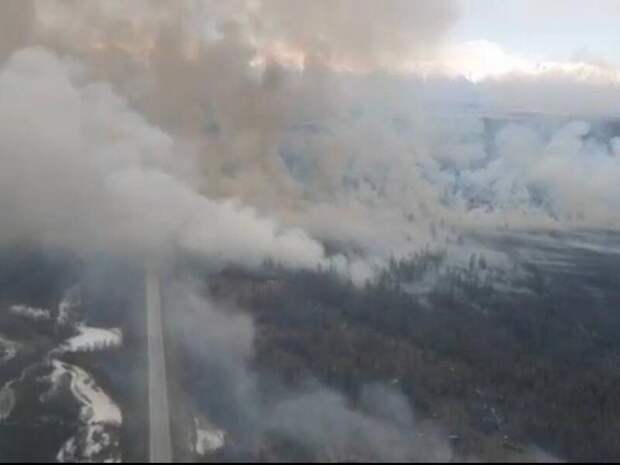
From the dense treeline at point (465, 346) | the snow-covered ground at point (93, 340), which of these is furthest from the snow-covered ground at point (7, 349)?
the dense treeline at point (465, 346)

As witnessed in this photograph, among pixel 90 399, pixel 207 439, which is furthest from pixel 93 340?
pixel 207 439

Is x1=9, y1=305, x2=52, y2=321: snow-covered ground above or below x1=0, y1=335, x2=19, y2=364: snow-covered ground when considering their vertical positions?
above

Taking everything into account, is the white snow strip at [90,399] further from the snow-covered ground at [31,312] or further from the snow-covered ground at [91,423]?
the snow-covered ground at [31,312]

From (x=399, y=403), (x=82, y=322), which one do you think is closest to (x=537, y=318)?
(x=399, y=403)

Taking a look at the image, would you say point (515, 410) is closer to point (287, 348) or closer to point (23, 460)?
point (287, 348)

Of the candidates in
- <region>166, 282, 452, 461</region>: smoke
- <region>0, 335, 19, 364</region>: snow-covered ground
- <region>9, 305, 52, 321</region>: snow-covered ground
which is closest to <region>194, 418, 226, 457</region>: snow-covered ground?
<region>166, 282, 452, 461</region>: smoke

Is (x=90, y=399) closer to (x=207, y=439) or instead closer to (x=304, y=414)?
(x=207, y=439)

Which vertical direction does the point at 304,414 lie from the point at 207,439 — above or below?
above

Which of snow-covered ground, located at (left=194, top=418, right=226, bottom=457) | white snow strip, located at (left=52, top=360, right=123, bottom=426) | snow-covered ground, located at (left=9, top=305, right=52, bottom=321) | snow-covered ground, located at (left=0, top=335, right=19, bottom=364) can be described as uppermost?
snow-covered ground, located at (left=9, top=305, right=52, bottom=321)

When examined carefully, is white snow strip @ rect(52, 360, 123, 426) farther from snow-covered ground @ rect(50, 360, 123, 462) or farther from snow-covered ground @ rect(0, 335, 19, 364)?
snow-covered ground @ rect(0, 335, 19, 364)
